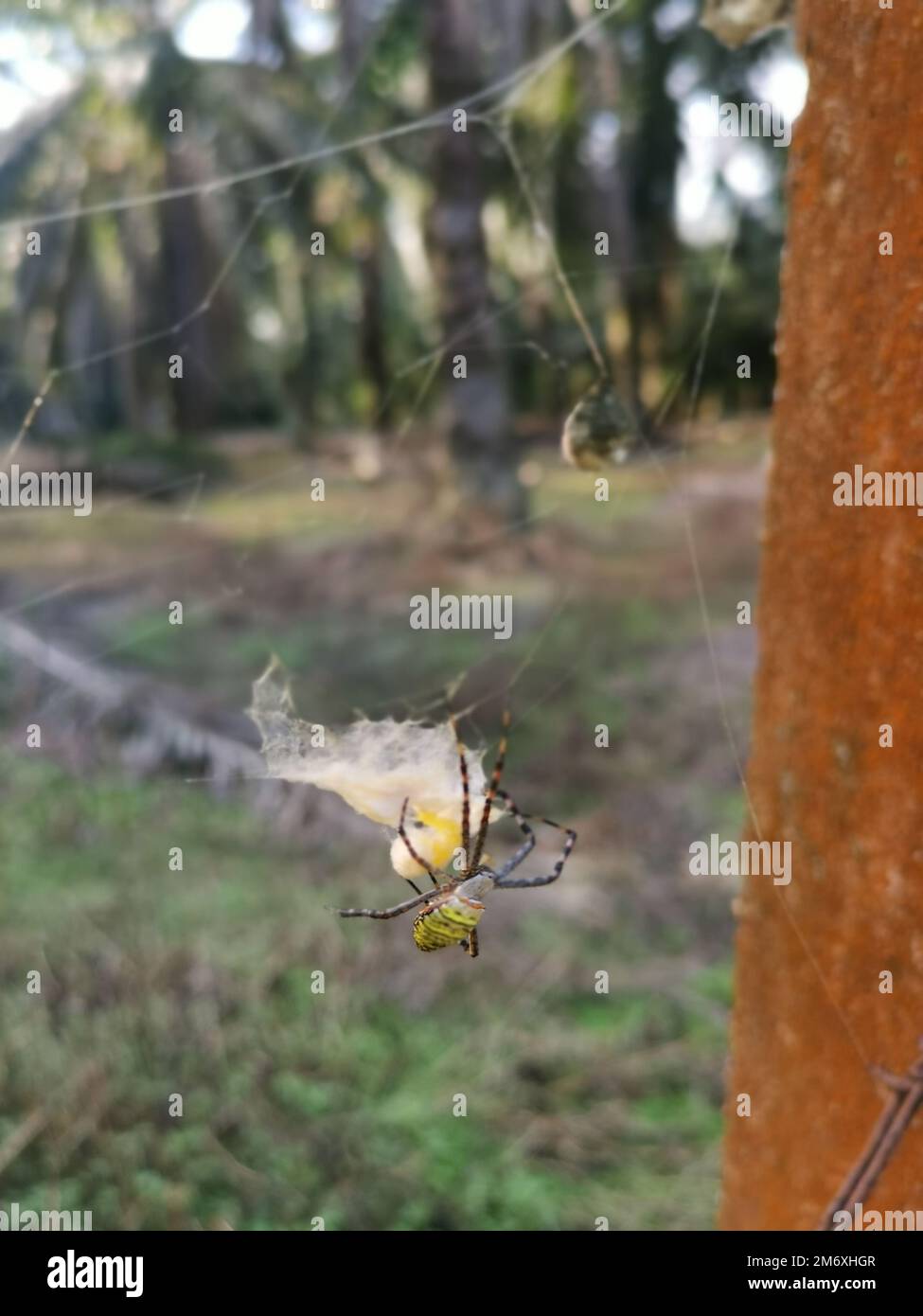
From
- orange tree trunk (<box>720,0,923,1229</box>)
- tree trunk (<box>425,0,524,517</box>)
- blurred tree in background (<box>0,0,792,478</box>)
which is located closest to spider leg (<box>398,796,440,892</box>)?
orange tree trunk (<box>720,0,923,1229</box>)

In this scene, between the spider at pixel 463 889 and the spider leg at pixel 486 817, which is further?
the spider leg at pixel 486 817

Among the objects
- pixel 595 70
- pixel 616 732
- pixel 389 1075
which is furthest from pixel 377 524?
pixel 389 1075

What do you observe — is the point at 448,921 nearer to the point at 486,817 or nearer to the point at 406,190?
the point at 486,817

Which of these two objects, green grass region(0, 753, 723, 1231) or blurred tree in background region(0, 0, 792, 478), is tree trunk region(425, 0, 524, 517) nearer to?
blurred tree in background region(0, 0, 792, 478)

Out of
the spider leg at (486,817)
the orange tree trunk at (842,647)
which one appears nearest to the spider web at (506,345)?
the orange tree trunk at (842,647)

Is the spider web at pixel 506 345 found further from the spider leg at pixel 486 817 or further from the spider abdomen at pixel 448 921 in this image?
the spider abdomen at pixel 448 921

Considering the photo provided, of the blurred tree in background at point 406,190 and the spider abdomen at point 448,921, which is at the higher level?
the blurred tree in background at point 406,190

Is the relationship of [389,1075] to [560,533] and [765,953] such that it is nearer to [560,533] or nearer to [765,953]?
[765,953]
